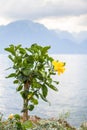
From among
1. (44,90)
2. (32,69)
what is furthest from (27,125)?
(32,69)

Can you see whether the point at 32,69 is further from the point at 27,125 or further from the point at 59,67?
the point at 27,125

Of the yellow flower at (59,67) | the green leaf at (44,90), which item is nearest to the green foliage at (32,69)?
the green leaf at (44,90)

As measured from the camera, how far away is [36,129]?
4.63 metres

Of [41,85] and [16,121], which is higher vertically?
[41,85]

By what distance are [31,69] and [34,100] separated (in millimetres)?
355

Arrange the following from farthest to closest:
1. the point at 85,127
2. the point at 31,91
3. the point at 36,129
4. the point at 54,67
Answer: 1. the point at 85,127
2. the point at 36,129
3. the point at 31,91
4. the point at 54,67

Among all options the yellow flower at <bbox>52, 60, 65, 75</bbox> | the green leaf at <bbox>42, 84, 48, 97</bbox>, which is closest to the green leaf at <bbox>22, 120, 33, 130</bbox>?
the green leaf at <bbox>42, 84, 48, 97</bbox>

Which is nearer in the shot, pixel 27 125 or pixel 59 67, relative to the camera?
pixel 59 67

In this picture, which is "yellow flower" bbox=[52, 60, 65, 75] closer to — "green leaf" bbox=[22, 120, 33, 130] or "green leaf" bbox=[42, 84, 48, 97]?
"green leaf" bbox=[42, 84, 48, 97]

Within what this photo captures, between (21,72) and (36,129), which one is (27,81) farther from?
(36,129)

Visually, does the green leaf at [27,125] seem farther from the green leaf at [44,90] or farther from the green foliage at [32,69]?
the green leaf at [44,90]

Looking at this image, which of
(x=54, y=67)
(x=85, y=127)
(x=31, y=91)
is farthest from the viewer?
(x=85, y=127)

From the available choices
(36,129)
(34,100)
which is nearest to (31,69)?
(34,100)

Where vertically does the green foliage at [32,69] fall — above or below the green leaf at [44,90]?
above
